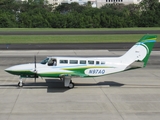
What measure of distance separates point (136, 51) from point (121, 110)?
6.65 meters

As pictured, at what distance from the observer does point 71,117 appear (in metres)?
15.2

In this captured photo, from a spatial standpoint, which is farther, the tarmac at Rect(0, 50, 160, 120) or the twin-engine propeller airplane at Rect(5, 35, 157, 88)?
the twin-engine propeller airplane at Rect(5, 35, 157, 88)

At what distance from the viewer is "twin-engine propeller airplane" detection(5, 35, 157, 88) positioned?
69.1 ft

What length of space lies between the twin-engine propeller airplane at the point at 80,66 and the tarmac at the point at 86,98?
95cm

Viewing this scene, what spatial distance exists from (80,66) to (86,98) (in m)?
3.21

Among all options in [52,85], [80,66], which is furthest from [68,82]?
[52,85]

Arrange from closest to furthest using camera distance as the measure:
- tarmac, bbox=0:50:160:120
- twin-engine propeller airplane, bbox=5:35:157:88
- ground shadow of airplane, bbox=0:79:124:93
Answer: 1. tarmac, bbox=0:50:160:120
2. twin-engine propeller airplane, bbox=5:35:157:88
3. ground shadow of airplane, bbox=0:79:124:93

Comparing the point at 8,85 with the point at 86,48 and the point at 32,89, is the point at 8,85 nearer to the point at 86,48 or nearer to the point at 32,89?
the point at 32,89

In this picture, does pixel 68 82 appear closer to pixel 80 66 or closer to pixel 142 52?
pixel 80 66

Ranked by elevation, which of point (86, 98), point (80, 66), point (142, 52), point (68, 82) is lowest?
point (86, 98)

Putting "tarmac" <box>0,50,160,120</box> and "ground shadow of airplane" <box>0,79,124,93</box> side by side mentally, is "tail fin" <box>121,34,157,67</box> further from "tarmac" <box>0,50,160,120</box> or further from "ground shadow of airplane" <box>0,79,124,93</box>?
"ground shadow of airplane" <box>0,79,124,93</box>

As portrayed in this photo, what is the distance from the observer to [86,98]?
18797mm

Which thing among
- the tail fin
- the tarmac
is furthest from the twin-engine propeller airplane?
the tarmac

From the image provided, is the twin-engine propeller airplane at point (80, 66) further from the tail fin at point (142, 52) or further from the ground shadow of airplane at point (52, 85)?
the ground shadow of airplane at point (52, 85)
